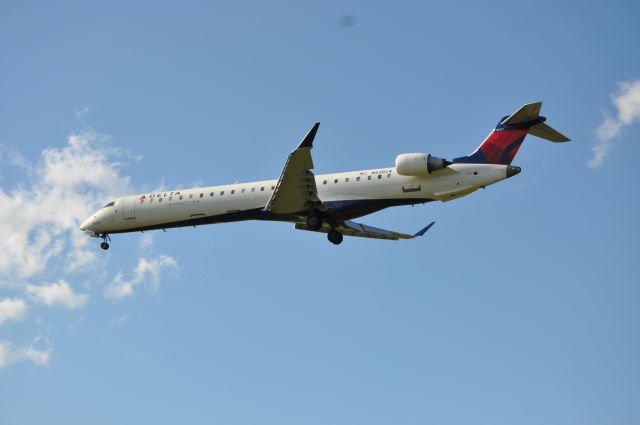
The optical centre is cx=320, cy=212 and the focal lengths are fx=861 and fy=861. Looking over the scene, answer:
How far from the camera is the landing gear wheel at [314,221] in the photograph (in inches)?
1319

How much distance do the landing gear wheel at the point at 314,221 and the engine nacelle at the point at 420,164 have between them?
3975mm

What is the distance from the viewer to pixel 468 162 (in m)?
32.2

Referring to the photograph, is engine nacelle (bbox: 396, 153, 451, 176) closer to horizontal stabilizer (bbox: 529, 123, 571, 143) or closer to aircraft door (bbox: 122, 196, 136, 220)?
horizontal stabilizer (bbox: 529, 123, 571, 143)

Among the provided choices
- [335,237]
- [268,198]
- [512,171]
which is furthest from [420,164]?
[268,198]

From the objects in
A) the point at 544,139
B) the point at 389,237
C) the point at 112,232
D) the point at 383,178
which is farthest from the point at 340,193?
the point at 112,232

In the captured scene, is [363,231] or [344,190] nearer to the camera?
[344,190]

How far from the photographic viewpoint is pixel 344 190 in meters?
33.3

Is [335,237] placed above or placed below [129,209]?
below

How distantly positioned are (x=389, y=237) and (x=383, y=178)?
17.4 feet

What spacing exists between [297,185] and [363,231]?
599cm

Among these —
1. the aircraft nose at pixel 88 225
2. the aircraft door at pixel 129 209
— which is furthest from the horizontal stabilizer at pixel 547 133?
the aircraft nose at pixel 88 225

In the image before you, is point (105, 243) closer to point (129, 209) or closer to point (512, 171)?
point (129, 209)

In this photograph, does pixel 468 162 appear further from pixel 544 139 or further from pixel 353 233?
pixel 353 233

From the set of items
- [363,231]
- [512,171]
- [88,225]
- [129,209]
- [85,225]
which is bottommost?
[512,171]
